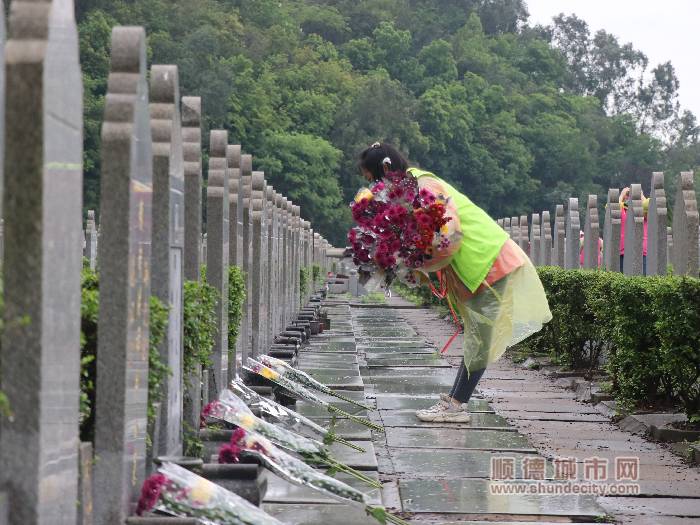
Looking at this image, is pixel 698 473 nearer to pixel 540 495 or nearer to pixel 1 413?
pixel 540 495

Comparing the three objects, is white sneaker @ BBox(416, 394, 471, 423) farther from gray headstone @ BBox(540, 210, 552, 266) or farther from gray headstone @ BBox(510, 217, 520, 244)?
gray headstone @ BBox(510, 217, 520, 244)

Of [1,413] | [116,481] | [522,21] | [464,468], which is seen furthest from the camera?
[522,21]

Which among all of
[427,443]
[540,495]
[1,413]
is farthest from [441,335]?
[1,413]

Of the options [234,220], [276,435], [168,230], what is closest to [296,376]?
[234,220]

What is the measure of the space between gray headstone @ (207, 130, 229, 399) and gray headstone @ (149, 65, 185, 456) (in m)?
1.98

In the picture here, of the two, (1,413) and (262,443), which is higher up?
(1,413)

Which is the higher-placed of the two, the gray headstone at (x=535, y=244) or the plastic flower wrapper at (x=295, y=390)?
the gray headstone at (x=535, y=244)

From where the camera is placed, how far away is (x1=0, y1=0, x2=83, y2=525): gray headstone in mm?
3660

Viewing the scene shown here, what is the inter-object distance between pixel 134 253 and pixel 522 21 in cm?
13284

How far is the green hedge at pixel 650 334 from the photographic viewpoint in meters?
9.10

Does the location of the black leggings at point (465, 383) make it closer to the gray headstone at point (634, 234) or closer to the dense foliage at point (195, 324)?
the dense foliage at point (195, 324)

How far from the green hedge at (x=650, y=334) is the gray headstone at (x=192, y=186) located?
11.2 ft

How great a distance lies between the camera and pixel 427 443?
8953mm

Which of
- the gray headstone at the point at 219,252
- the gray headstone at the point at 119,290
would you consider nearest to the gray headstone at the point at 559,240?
the gray headstone at the point at 219,252
